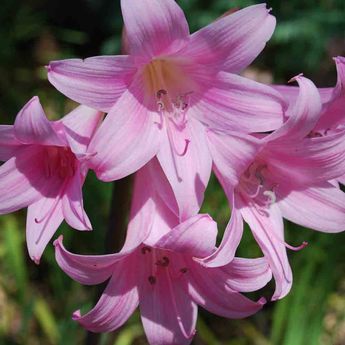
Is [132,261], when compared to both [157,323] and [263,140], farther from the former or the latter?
[263,140]

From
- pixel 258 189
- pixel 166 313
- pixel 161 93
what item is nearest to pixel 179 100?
pixel 161 93

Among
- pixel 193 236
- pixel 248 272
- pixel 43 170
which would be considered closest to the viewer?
pixel 193 236

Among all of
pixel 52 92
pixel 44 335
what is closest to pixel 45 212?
pixel 44 335

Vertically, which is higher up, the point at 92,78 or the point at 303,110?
the point at 92,78

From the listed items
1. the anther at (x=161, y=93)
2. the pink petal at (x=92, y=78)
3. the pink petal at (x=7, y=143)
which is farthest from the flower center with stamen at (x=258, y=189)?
the pink petal at (x=7, y=143)

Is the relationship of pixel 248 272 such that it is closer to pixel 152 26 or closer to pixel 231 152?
pixel 231 152

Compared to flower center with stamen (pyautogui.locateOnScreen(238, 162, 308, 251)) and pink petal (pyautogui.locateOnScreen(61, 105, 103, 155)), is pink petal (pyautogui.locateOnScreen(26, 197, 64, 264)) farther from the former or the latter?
flower center with stamen (pyautogui.locateOnScreen(238, 162, 308, 251))
